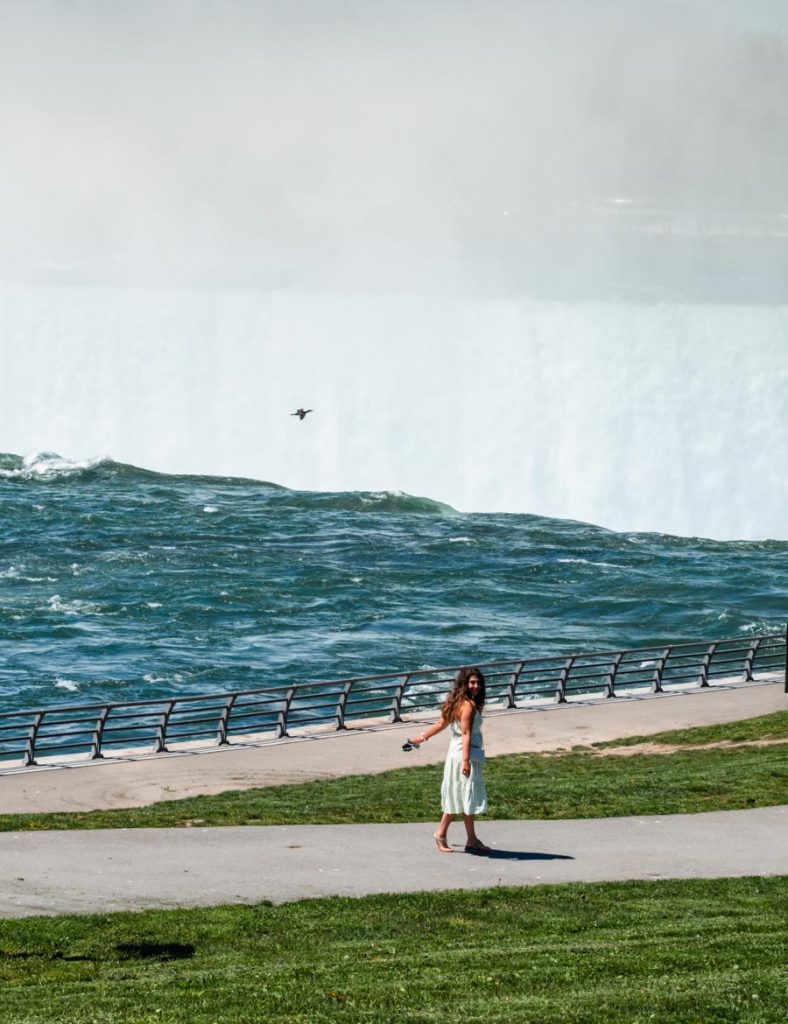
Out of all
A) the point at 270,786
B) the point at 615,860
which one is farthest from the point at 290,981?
the point at 270,786

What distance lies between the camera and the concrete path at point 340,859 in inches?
601

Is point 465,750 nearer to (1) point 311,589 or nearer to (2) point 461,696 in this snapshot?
(2) point 461,696

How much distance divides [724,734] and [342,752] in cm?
680

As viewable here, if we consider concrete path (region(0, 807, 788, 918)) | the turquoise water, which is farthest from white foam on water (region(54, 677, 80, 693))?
concrete path (region(0, 807, 788, 918))

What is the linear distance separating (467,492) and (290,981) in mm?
86920

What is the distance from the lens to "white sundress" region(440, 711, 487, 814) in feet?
54.1

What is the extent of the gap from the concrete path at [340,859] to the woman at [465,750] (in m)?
0.63

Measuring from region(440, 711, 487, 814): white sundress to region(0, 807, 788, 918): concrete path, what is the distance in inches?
23.2

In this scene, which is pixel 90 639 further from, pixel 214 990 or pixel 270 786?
pixel 214 990

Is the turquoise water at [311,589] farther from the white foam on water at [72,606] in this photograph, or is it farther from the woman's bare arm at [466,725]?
the woman's bare arm at [466,725]

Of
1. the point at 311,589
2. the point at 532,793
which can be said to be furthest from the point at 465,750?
the point at 311,589

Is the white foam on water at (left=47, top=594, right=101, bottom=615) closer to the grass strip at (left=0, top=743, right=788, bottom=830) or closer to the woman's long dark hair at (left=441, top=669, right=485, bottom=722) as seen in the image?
the grass strip at (left=0, top=743, right=788, bottom=830)

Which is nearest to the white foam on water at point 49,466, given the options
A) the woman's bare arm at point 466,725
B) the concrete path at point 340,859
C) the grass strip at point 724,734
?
the grass strip at point 724,734

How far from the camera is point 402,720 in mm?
29984
